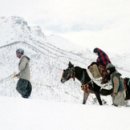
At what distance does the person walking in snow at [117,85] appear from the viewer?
507 inches

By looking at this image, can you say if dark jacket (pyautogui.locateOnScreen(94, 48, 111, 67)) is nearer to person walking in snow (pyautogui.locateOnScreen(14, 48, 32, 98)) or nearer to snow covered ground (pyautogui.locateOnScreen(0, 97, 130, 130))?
person walking in snow (pyautogui.locateOnScreen(14, 48, 32, 98))

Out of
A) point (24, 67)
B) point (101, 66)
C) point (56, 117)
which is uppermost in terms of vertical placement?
point (101, 66)

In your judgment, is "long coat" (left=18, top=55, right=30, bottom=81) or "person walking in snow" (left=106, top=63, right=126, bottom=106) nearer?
"person walking in snow" (left=106, top=63, right=126, bottom=106)

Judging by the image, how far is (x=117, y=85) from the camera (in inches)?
512

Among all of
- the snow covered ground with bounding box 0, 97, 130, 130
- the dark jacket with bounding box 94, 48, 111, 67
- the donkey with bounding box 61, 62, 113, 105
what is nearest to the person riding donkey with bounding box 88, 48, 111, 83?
the dark jacket with bounding box 94, 48, 111, 67

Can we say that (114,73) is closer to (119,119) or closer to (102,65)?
(102,65)

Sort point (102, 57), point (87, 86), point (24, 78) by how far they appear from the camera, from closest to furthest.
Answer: point (24, 78) → point (102, 57) → point (87, 86)

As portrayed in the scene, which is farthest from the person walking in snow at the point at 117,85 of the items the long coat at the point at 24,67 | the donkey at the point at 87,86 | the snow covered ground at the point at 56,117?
the snow covered ground at the point at 56,117

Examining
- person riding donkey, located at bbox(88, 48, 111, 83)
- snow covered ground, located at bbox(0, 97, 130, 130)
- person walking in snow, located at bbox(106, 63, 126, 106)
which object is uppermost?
person riding donkey, located at bbox(88, 48, 111, 83)

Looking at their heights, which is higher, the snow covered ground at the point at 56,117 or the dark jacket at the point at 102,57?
the dark jacket at the point at 102,57

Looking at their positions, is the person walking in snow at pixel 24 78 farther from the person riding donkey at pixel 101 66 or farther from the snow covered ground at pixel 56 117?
the snow covered ground at pixel 56 117

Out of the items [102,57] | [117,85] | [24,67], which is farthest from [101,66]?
[24,67]

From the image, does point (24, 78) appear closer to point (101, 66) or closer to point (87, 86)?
point (87, 86)

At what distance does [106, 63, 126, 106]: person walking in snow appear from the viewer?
12.9 metres
